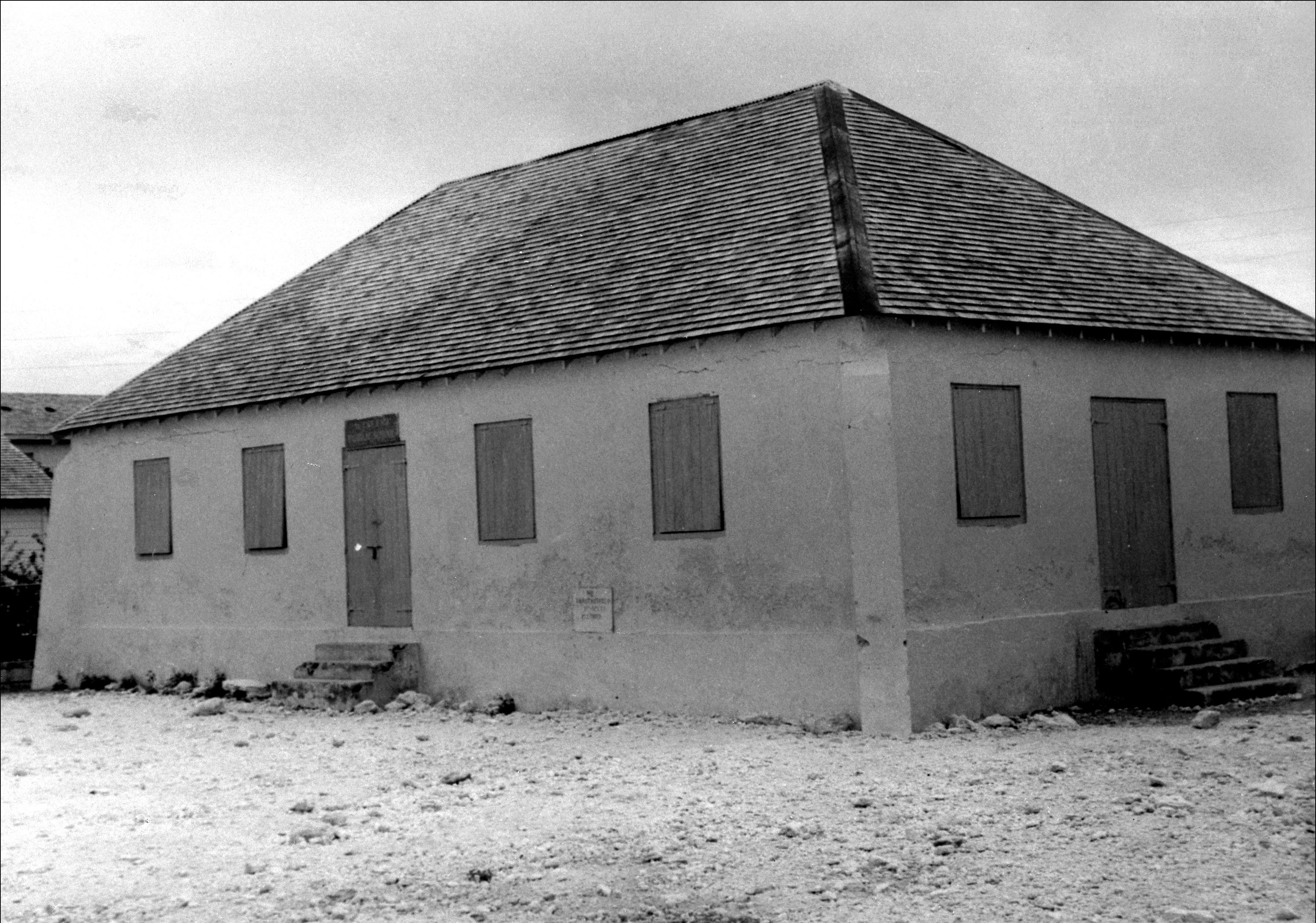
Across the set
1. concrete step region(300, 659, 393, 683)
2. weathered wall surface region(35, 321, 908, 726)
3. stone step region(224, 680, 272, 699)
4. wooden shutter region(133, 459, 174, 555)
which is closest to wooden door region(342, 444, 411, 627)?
weathered wall surface region(35, 321, 908, 726)

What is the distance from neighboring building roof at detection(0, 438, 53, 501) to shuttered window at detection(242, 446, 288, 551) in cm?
2023

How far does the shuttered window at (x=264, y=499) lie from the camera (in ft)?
64.3

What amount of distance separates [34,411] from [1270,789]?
42582 mm

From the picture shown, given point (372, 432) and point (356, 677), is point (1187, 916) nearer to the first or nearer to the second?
point (356, 677)

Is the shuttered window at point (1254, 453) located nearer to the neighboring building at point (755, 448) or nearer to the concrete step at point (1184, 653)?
the neighboring building at point (755, 448)

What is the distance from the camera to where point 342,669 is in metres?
18.0

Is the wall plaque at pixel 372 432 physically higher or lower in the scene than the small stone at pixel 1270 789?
higher

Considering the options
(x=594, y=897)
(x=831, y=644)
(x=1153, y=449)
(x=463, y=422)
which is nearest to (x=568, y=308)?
(x=463, y=422)

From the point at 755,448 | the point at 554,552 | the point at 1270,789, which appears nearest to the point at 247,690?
the point at 554,552

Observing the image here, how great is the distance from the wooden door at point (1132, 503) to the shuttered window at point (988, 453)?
1.19 metres

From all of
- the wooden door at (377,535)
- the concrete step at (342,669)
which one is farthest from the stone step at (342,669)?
the wooden door at (377,535)

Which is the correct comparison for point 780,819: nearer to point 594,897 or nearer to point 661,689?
point 594,897

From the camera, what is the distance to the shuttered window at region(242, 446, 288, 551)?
19.6 metres

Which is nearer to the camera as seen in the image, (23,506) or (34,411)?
(23,506)
